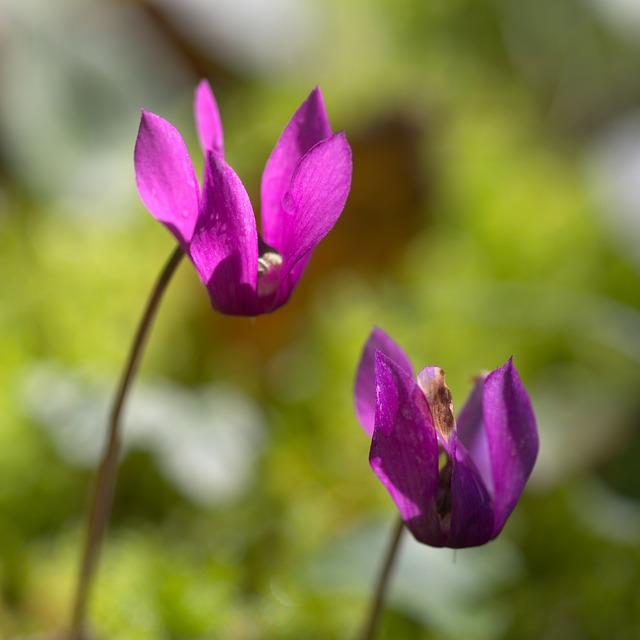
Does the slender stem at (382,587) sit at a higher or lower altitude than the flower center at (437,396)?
lower

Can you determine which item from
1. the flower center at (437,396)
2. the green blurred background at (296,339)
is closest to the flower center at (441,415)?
the flower center at (437,396)

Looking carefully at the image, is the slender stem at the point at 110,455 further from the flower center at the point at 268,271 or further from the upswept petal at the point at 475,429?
the upswept petal at the point at 475,429

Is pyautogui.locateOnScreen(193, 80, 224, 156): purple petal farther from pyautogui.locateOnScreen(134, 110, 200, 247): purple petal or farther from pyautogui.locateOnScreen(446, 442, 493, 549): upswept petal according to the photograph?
pyautogui.locateOnScreen(446, 442, 493, 549): upswept petal

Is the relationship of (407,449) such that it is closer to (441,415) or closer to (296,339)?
(441,415)

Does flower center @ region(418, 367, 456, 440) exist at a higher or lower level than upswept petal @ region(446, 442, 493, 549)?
higher

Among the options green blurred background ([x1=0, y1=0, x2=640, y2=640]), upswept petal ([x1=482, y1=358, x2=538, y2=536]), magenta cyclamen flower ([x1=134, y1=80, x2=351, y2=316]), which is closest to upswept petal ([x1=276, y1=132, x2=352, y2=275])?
magenta cyclamen flower ([x1=134, y1=80, x2=351, y2=316])

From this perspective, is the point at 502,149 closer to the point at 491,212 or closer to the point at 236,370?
the point at 491,212

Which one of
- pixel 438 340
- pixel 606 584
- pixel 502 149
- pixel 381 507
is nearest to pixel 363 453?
pixel 381 507
